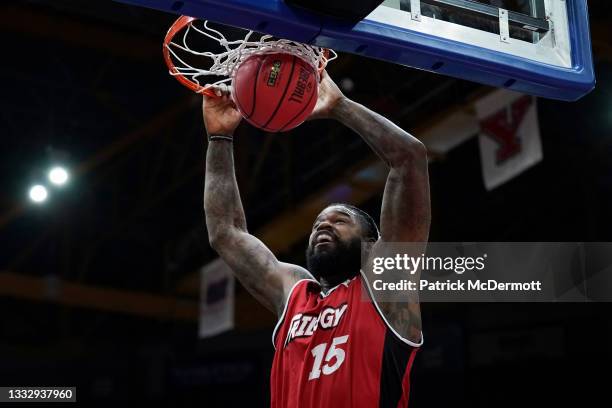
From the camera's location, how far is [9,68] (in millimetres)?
11367

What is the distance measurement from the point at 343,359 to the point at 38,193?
9.42 meters

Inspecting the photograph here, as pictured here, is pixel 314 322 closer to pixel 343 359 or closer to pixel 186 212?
pixel 343 359

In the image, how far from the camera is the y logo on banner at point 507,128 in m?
7.45

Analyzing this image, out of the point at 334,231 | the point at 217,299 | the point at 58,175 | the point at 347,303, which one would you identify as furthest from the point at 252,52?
the point at 58,175

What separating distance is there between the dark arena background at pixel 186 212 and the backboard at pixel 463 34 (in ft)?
15.3

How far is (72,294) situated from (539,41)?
10890 millimetres

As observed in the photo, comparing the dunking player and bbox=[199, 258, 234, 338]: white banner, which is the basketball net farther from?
bbox=[199, 258, 234, 338]: white banner

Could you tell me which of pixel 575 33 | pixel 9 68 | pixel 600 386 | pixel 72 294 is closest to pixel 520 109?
pixel 600 386

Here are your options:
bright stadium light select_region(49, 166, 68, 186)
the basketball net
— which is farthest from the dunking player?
bright stadium light select_region(49, 166, 68, 186)

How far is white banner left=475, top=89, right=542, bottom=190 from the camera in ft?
23.9

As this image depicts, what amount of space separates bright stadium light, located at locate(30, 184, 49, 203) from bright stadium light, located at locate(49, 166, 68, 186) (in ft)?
1.09

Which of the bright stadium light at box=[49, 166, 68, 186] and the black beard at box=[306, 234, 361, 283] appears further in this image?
the bright stadium light at box=[49, 166, 68, 186]

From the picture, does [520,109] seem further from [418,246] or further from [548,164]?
[418,246]

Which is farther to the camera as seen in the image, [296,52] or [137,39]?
[137,39]
